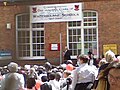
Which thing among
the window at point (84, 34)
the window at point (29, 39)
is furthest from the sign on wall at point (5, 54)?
the window at point (84, 34)

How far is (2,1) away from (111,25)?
7.78 meters

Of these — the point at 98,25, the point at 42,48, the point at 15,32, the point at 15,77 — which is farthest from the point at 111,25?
the point at 15,77

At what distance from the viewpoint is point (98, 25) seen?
25094mm

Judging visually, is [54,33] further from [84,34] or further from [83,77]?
[83,77]

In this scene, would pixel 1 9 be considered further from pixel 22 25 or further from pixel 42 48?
pixel 42 48

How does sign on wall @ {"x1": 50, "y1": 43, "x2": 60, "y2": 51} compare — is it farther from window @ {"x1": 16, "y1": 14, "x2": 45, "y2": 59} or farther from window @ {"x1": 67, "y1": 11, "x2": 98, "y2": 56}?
window @ {"x1": 16, "y1": 14, "x2": 45, "y2": 59}

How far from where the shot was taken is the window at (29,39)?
87.8ft

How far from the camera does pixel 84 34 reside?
25.8 metres

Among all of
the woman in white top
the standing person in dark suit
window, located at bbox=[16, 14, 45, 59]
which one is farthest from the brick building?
the woman in white top

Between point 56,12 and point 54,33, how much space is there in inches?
54.0

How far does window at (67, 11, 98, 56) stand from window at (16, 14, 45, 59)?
6.75 feet

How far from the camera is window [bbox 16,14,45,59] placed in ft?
87.8

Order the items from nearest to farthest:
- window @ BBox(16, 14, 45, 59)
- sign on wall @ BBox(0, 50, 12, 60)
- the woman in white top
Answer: the woman in white top, sign on wall @ BBox(0, 50, 12, 60), window @ BBox(16, 14, 45, 59)

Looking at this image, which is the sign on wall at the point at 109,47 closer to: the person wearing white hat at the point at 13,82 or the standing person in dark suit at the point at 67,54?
the standing person in dark suit at the point at 67,54
